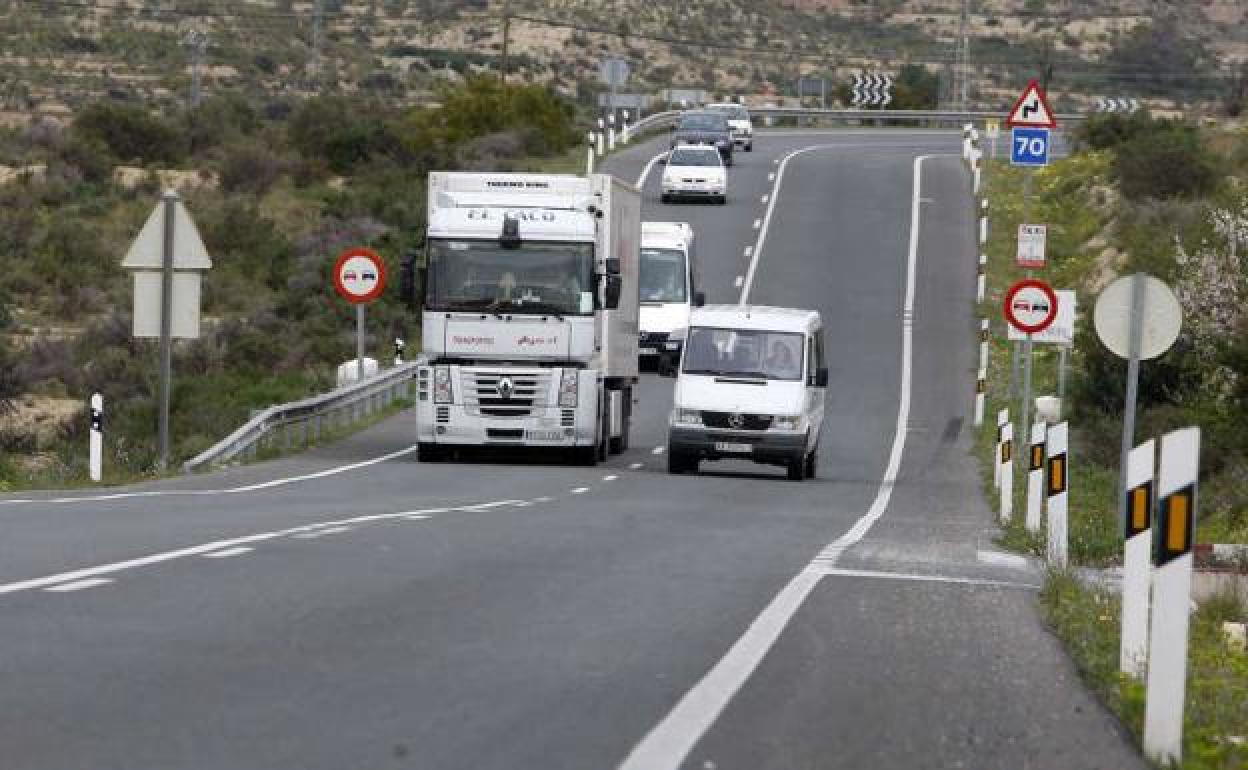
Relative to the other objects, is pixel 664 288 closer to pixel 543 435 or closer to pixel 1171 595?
pixel 543 435

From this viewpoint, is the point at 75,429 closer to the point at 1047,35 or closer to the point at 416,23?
the point at 416,23

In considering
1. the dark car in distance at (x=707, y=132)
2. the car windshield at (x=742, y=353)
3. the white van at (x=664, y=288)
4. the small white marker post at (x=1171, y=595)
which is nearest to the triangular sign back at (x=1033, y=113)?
the car windshield at (x=742, y=353)

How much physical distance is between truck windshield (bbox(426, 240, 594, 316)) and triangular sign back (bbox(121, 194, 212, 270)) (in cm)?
360

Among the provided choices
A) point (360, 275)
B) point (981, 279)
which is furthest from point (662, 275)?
point (981, 279)

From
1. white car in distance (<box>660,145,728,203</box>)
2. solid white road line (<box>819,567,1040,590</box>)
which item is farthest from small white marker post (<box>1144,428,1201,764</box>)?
white car in distance (<box>660,145,728,203</box>)

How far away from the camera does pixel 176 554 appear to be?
50.9 ft

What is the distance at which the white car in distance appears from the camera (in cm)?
6806

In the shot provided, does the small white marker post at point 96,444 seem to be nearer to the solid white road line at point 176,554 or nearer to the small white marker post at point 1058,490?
the solid white road line at point 176,554

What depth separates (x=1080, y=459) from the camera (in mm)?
36156

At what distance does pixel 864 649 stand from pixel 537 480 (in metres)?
17.3

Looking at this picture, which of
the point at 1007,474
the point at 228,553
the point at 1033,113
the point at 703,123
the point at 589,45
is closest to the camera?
the point at 228,553

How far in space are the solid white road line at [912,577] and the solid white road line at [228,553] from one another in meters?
3.88

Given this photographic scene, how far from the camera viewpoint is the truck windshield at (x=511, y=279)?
31.0 m

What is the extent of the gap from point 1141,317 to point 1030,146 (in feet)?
50.8
